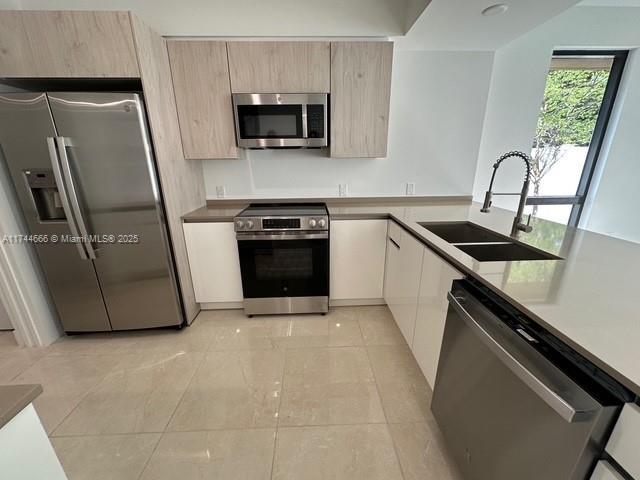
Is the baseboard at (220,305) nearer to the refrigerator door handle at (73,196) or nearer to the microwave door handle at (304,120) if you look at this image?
the refrigerator door handle at (73,196)

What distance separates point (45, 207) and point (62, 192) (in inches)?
10.8

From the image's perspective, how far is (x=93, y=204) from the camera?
175cm

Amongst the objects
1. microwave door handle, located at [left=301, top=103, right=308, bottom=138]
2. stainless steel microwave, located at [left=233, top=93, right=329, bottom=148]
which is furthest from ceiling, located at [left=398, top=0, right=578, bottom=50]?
microwave door handle, located at [left=301, top=103, right=308, bottom=138]

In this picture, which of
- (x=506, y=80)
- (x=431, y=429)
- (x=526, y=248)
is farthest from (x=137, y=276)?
(x=506, y=80)

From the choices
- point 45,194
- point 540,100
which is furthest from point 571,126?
point 45,194

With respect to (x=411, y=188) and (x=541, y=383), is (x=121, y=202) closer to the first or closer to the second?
(x=541, y=383)

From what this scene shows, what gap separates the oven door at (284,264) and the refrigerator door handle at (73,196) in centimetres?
102

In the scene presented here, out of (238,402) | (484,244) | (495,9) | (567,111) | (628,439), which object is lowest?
(238,402)

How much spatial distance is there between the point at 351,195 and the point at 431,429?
1.95 metres

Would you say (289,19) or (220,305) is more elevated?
(289,19)

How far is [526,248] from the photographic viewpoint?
1.30 m

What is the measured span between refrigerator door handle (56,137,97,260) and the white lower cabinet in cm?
221

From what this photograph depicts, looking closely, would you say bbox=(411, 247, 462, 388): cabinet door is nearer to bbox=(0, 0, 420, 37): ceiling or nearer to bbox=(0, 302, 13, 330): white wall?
bbox=(0, 0, 420, 37): ceiling

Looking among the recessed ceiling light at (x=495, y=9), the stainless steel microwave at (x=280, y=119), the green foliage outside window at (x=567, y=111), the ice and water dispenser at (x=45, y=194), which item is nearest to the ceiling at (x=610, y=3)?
the green foliage outside window at (x=567, y=111)
